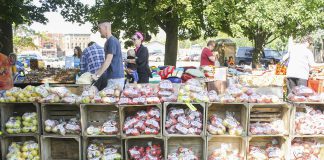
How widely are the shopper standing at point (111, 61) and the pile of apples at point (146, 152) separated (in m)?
0.86

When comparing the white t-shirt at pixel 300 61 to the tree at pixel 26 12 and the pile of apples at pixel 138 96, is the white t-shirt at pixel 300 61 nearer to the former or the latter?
the pile of apples at pixel 138 96

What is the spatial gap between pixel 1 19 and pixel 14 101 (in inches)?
376

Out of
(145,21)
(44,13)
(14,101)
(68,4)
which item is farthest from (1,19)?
(14,101)

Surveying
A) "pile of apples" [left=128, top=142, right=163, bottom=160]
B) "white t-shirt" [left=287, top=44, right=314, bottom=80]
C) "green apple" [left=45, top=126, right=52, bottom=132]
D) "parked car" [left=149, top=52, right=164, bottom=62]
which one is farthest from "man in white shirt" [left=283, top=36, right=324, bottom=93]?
"parked car" [left=149, top=52, right=164, bottom=62]

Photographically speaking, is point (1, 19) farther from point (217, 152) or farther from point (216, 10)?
point (217, 152)

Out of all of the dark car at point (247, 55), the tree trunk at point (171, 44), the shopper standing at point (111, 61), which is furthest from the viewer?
the dark car at point (247, 55)

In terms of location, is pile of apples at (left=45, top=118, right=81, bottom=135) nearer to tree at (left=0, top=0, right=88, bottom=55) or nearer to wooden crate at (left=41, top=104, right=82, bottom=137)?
wooden crate at (left=41, top=104, right=82, bottom=137)

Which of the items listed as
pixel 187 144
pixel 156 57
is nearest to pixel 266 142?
pixel 187 144

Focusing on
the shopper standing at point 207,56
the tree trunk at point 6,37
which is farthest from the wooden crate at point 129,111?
the tree trunk at point 6,37

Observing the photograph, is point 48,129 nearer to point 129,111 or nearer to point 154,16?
point 129,111

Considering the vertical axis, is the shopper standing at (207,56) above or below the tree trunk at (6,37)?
below

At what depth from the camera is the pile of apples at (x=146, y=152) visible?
459 cm

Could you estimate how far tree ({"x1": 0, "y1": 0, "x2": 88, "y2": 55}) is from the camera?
42.6ft

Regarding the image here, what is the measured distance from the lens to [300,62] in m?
6.54
